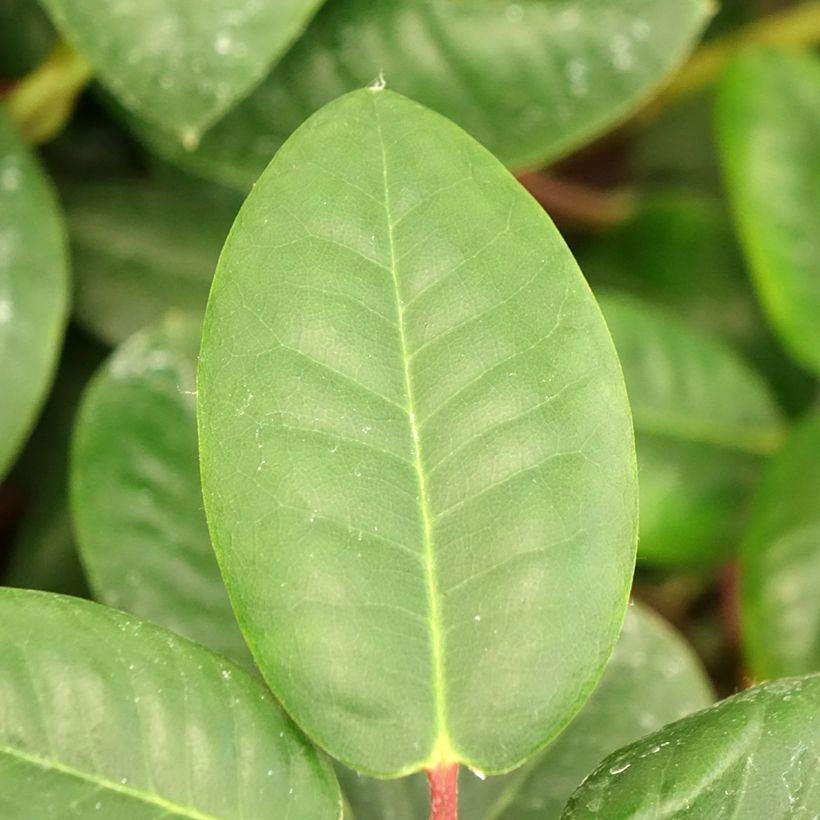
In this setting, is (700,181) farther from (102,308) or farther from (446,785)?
(446,785)

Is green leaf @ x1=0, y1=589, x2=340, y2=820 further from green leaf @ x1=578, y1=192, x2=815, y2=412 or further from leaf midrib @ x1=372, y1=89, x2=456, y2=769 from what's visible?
green leaf @ x1=578, y1=192, x2=815, y2=412

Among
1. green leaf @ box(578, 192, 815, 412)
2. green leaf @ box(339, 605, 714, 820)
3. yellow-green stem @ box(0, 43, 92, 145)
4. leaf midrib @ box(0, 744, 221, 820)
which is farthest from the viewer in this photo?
green leaf @ box(578, 192, 815, 412)

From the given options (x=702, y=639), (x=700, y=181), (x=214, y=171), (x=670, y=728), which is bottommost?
(x=702, y=639)

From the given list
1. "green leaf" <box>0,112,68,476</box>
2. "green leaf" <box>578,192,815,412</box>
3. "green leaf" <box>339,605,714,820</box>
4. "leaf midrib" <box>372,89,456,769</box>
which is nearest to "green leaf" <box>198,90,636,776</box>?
"leaf midrib" <box>372,89,456,769</box>

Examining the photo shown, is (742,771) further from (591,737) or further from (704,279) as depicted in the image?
(704,279)

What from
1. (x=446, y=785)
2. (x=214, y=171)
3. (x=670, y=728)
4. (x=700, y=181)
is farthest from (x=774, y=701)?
(x=700, y=181)

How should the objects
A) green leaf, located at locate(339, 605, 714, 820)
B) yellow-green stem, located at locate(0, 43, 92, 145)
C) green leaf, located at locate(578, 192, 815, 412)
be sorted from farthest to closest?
green leaf, located at locate(578, 192, 815, 412) → yellow-green stem, located at locate(0, 43, 92, 145) → green leaf, located at locate(339, 605, 714, 820)

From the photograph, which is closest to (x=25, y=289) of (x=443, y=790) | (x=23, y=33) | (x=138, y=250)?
(x=138, y=250)
